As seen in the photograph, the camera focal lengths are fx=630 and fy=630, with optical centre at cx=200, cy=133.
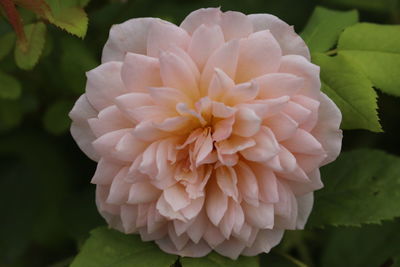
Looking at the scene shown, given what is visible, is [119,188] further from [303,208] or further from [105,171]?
[303,208]

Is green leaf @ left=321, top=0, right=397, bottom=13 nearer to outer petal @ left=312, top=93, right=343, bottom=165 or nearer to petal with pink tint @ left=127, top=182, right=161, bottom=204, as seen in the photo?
outer petal @ left=312, top=93, right=343, bottom=165

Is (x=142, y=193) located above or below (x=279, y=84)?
below

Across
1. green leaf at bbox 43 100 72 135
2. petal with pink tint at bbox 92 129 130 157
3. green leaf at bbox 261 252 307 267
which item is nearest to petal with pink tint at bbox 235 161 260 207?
petal with pink tint at bbox 92 129 130 157

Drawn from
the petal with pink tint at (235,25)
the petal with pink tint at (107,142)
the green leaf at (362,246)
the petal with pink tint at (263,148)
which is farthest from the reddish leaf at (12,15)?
the green leaf at (362,246)

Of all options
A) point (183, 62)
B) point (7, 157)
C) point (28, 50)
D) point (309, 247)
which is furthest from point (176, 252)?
point (7, 157)

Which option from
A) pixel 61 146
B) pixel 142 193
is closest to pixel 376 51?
pixel 142 193

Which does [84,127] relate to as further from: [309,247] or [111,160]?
[309,247]
